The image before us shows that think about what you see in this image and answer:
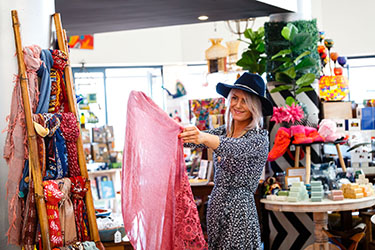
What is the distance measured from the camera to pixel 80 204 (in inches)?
122

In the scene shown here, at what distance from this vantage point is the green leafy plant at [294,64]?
4.95 metres

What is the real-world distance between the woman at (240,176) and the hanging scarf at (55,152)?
2.41 ft

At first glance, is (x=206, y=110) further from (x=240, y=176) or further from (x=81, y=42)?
(x=81, y=42)

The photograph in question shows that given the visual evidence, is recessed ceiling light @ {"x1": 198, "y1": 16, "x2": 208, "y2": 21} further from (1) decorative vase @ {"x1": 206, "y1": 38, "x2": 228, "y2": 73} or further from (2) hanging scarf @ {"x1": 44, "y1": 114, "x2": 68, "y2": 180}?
(2) hanging scarf @ {"x1": 44, "y1": 114, "x2": 68, "y2": 180}

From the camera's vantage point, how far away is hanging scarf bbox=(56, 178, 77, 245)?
2.96 metres

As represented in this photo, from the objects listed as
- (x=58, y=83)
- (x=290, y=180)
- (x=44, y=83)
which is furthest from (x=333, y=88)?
(x=44, y=83)

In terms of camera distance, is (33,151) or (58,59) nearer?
(33,151)

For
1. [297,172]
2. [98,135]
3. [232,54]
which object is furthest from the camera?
[98,135]

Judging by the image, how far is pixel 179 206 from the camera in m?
2.86

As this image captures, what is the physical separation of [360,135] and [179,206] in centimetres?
321

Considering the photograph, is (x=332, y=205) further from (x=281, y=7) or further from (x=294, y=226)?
(x=281, y=7)

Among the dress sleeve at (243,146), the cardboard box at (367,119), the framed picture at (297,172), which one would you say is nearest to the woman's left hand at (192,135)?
the dress sleeve at (243,146)

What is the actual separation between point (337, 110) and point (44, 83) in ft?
→ 11.0

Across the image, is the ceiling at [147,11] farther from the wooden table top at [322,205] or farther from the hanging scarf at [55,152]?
the hanging scarf at [55,152]
